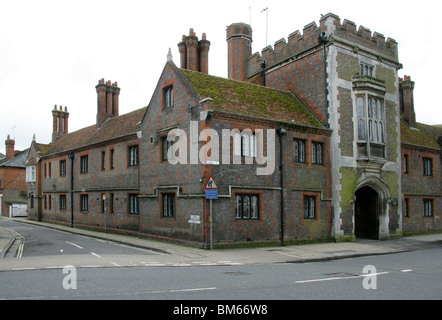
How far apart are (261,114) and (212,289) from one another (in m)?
11.8

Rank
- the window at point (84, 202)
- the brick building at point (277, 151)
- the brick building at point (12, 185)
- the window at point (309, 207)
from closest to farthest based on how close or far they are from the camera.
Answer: the brick building at point (277, 151) → the window at point (309, 207) → the window at point (84, 202) → the brick building at point (12, 185)

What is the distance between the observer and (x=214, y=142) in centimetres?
1730

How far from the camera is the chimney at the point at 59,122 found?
140 feet

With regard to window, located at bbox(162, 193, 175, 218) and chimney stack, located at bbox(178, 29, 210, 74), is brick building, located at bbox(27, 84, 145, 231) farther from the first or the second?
chimney stack, located at bbox(178, 29, 210, 74)

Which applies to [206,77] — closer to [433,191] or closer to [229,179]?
[229,179]

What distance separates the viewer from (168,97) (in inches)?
818

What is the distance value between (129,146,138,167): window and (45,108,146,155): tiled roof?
3.40 feet

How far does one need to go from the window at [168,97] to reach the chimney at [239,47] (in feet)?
25.9

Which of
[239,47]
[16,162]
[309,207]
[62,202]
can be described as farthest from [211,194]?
[16,162]

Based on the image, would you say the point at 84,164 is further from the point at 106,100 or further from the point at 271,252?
the point at 271,252

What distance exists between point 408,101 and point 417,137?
3.51m

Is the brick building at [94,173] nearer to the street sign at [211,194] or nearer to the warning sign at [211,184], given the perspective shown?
the street sign at [211,194]

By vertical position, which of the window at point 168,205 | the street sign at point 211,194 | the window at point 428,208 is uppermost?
the street sign at point 211,194
